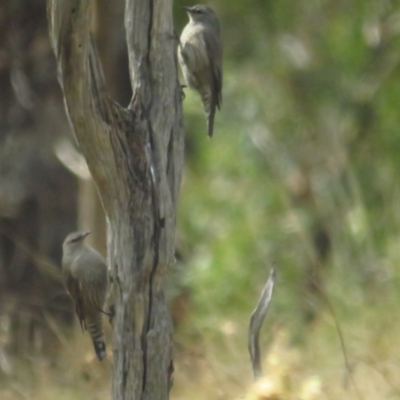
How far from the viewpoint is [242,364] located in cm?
598

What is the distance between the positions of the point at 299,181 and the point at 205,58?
16.4 ft

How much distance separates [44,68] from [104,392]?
3.81 meters

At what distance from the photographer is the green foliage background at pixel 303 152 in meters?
8.23

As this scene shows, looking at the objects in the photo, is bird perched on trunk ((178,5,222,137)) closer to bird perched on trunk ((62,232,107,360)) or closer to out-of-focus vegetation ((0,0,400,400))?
bird perched on trunk ((62,232,107,360))

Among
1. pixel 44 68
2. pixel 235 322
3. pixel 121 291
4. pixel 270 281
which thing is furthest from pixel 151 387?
pixel 44 68

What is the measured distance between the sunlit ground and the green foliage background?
709mm

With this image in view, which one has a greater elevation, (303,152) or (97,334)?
(97,334)

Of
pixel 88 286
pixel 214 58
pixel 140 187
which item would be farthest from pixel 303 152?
pixel 140 187

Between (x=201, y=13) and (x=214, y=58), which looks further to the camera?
(x=201, y=13)

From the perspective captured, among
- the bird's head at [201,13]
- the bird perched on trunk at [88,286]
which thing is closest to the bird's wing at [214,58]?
the bird's head at [201,13]

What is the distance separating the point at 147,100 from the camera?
353cm

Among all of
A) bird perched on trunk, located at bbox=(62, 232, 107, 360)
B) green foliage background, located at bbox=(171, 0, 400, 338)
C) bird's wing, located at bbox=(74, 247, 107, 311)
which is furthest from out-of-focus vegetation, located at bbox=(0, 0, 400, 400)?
bird's wing, located at bbox=(74, 247, 107, 311)

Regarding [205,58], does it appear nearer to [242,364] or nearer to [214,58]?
[214,58]

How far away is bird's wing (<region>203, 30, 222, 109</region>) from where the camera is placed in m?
4.74
